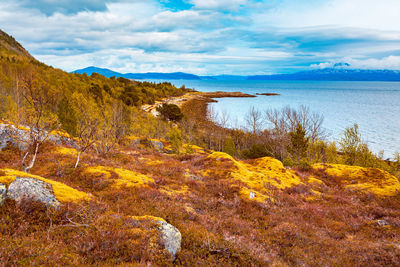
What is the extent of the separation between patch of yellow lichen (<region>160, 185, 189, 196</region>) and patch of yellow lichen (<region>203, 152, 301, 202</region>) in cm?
372

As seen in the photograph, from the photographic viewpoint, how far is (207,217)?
9859mm

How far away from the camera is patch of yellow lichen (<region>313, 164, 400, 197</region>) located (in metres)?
16.1

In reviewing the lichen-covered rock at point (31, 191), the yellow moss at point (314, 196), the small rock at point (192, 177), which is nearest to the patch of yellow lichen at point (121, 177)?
the small rock at point (192, 177)

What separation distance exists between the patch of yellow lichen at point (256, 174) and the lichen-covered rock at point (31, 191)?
9969 mm

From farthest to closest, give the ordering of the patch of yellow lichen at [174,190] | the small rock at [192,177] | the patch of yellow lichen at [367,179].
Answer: the patch of yellow lichen at [367,179] < the small rock at [192,177] < the patch of yellow lichen at [174,190]

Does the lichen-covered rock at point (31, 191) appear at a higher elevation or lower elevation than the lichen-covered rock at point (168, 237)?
higher

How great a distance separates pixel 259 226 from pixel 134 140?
2970 cm

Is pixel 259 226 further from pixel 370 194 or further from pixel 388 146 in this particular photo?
pixel 388 146

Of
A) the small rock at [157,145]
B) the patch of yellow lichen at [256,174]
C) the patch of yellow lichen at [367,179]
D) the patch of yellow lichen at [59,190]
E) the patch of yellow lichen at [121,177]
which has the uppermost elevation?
the patch of yellow lichen at [59,190]

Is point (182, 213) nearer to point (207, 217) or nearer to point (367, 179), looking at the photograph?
point (207, 217)

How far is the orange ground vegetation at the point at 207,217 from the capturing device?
604 cm

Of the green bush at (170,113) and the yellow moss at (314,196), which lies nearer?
the yellow moss at (314,196)

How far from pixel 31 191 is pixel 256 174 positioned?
46.2 ft

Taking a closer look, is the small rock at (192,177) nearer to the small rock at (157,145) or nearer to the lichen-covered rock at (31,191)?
the lichen-covered rock at (31,191)
